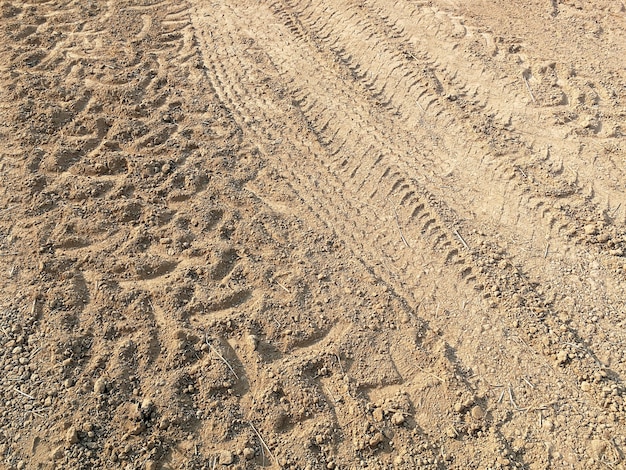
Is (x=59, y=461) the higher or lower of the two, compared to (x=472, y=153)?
lower

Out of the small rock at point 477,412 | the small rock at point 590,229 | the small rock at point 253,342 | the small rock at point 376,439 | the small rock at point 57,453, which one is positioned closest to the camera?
the small rock at point 57,453

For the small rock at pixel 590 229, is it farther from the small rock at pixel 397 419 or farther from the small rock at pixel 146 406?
the small rock at pixel 146 406

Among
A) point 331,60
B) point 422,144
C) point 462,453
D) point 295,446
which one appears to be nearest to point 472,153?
point 422,144

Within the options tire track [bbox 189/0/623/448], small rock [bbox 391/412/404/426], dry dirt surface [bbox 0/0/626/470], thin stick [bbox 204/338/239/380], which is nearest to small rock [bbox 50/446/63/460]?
dry dirt surface [bbox 0/0/626/470]

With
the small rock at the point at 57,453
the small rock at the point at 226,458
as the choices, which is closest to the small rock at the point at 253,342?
the small rock at the point at 226,458

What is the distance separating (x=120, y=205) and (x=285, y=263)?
1.33 m

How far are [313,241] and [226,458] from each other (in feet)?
5.21

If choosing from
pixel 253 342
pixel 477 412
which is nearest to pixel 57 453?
pixel 253 342

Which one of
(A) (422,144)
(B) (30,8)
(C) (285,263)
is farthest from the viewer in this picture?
(B) (30,8)

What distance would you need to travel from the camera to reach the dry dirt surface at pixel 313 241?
286cm

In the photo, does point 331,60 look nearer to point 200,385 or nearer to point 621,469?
point 200,385

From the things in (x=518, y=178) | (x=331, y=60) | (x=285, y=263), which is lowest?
(x=285, y=263)

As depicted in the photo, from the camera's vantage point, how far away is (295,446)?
2.79m

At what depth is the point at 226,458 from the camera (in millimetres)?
2713
